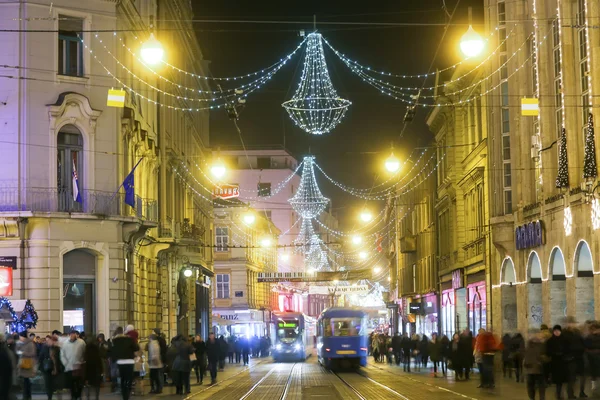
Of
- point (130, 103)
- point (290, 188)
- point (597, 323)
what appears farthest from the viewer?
point (290, 188)

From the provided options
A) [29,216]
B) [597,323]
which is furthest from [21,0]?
[597,323]

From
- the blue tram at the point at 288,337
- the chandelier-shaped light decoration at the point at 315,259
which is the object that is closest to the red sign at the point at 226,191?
the blue tram at the point at 288,337

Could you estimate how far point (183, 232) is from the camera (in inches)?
2170

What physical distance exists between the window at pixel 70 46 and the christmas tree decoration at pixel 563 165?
16.3 m

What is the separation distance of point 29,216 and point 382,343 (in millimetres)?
33090

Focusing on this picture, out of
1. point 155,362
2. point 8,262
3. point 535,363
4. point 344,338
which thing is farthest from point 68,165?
point 344,338

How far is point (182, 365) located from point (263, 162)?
109m

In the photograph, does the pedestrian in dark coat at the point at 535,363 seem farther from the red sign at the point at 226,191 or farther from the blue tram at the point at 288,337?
the red sign at the point at 226,191

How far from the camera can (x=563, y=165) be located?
120 ft

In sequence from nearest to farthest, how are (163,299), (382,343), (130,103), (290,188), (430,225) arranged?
(130,103) → (163,299) → (382,343) → (430,225) → (290,188)

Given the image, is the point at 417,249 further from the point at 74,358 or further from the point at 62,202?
the point at 74,358

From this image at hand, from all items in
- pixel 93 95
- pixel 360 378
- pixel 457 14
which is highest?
pixel 457 14

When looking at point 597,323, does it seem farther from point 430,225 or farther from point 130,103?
point 430,225

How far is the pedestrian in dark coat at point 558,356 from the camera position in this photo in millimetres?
25859
